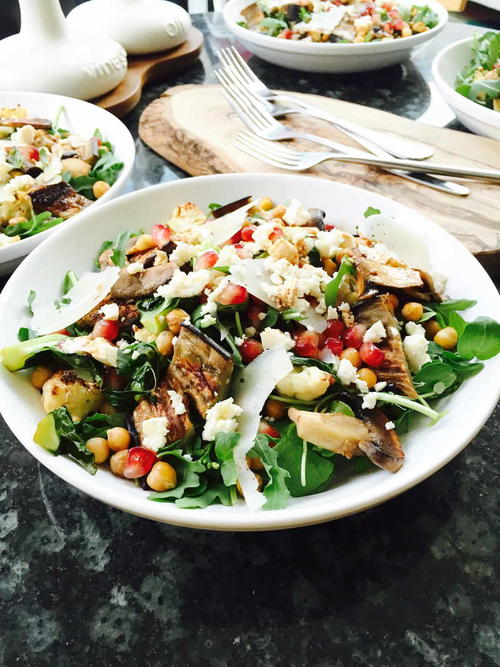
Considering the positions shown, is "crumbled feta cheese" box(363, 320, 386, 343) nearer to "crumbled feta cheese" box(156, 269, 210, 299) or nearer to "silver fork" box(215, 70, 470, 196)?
"crumbled feta cheese" box(156, 269, 210, 299)

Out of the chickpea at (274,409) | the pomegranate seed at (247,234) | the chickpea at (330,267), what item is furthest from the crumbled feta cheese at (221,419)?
the pomegranate seed at (247,234)

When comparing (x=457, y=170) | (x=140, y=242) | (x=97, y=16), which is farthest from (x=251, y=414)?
(x=97, y=16)

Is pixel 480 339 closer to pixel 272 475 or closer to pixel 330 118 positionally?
pixel 272 475

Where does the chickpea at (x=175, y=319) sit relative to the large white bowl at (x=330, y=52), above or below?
below

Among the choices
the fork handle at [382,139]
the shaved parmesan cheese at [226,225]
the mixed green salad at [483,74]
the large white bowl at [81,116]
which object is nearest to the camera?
the shaved parmesan cheese at [226,225]

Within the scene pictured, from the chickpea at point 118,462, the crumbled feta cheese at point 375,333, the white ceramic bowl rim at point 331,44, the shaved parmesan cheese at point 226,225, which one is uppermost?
the white ceramic bowl rim at point 331,44

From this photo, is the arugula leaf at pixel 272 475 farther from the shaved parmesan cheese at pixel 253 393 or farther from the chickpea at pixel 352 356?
the chickpea at pixel 352 356

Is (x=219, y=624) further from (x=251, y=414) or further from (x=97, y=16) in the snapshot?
(x=97, y=16)
